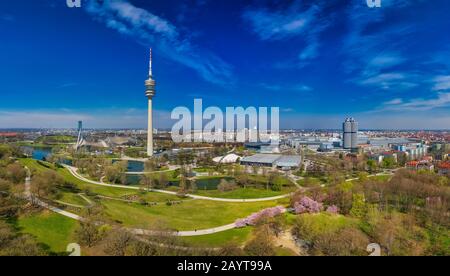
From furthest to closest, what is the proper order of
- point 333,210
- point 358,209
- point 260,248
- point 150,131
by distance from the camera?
point 150,131 < point 333,210 < point 358,209 < point 260,248

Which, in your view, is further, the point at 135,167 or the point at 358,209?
the point at 135,167

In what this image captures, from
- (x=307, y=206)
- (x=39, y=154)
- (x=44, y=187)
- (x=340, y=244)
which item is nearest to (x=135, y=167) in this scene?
(x=44, y=187)

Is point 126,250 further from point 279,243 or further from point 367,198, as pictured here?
point 367,198

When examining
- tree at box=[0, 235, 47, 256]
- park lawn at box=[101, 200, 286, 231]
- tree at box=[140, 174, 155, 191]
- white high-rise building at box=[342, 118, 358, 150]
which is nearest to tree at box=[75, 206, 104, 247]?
tree at box=[0, 235, 47, 256]

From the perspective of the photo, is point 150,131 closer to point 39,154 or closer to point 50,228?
point 39,154

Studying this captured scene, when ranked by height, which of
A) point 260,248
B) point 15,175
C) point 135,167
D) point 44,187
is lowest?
point 135,167

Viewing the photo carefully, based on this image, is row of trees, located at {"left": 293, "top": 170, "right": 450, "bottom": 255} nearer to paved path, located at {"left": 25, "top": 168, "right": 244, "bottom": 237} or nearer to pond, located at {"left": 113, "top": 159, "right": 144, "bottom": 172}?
paved path, located at {"left": 25, "top": 168, "right": 244, "bottom": 237}
